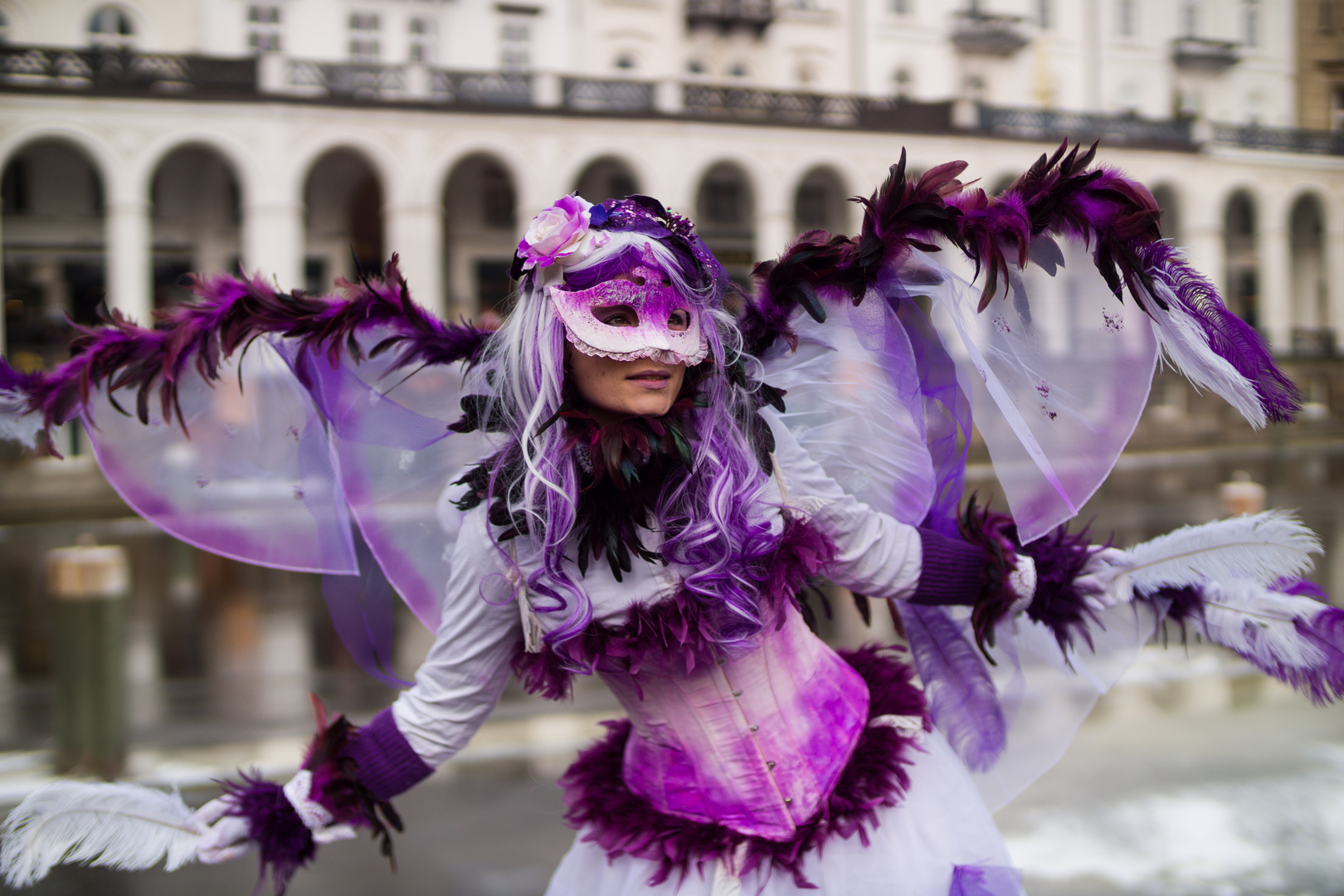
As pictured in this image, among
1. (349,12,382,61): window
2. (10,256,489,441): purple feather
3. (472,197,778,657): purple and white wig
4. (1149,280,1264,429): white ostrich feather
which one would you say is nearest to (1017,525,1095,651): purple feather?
(1149,280,1264,429): white ostrich feather

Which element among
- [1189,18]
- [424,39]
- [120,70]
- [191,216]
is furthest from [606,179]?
[1189,18]

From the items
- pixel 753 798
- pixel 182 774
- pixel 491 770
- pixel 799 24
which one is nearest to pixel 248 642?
pixel 182 774

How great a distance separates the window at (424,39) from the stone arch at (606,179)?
14.3 ft

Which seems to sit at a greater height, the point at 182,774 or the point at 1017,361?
the point at 1017,361

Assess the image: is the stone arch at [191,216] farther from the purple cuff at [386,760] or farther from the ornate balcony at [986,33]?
the purple cuff at [386,760]

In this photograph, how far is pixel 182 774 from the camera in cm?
445

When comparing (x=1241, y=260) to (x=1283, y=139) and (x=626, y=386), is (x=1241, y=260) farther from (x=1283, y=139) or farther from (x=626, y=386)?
(x=626, y=386)

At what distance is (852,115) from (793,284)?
23.2 meters

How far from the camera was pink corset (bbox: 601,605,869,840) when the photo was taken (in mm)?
1751

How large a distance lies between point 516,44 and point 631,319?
77.4ft

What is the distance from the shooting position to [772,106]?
75.2ft

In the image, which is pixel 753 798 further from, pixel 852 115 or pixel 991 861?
pixel 852 115

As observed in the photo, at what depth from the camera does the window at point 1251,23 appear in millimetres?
29844

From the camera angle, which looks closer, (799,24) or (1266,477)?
(1266,477)
